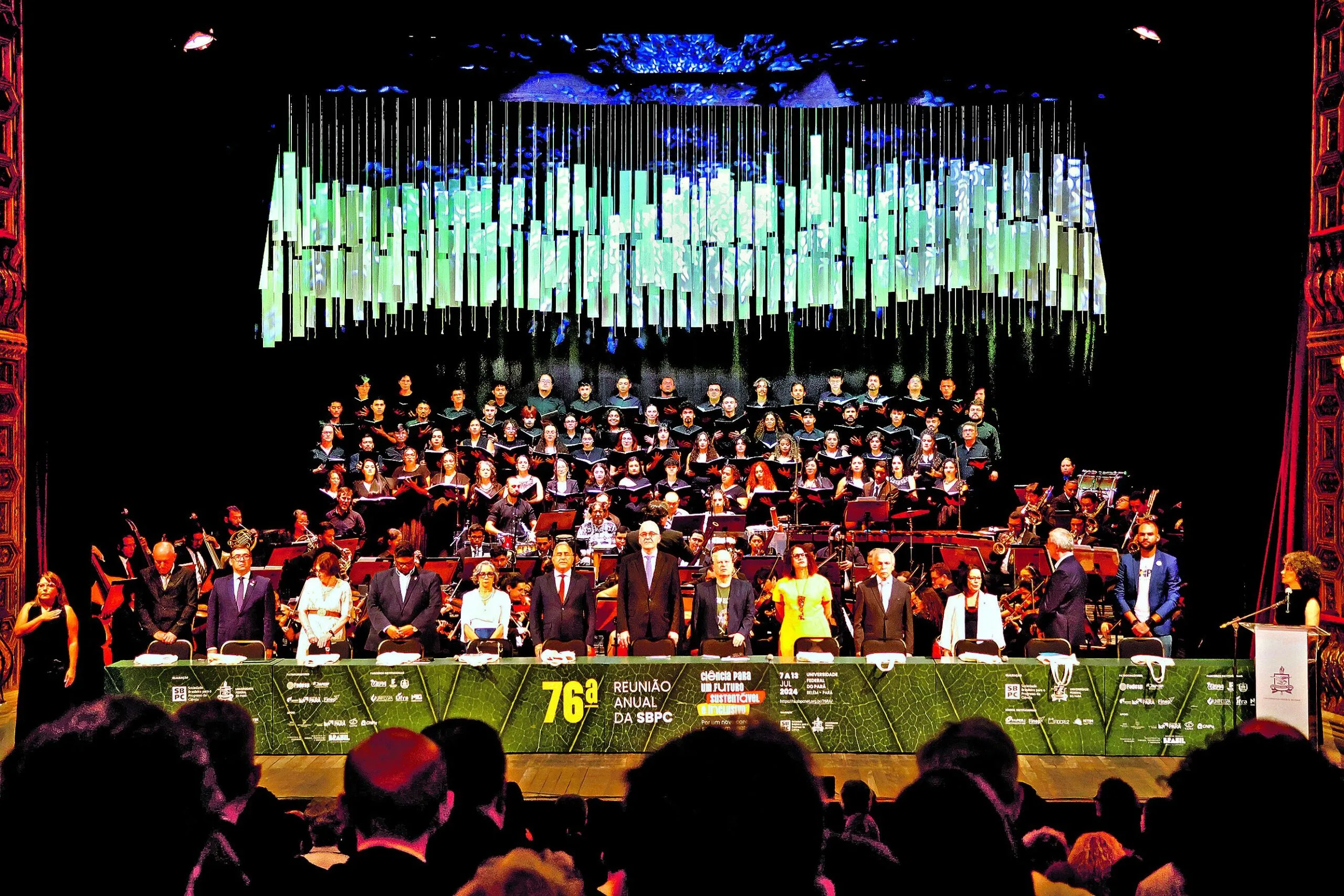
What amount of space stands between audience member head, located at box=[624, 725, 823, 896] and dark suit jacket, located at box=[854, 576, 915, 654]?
727 centimetres

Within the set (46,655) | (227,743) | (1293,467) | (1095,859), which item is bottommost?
(46,655)

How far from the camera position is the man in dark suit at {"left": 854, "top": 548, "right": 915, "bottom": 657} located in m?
8.84

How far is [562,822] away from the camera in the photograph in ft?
12.7

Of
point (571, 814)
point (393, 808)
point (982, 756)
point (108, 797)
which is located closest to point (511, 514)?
point (571, 814)

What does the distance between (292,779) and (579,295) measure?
881 centimetres

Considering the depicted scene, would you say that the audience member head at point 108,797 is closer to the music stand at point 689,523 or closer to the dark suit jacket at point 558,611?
the dark suit jacket at point 558,611

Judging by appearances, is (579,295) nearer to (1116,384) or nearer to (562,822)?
(1116,384)

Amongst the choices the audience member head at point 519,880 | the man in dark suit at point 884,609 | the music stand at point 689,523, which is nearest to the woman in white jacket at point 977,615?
the man in dark suit at point 884,609

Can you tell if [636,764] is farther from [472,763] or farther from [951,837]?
[951,837]

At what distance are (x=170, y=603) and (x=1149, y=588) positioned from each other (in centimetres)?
727

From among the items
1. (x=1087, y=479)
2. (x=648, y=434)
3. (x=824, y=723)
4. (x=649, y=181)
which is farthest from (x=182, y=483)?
(x=1087, y=479)

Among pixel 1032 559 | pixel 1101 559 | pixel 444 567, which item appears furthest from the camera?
pixel 1101 559

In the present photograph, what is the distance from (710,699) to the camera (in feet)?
25.4

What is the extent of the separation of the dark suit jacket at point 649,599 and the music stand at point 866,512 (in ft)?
13.2
